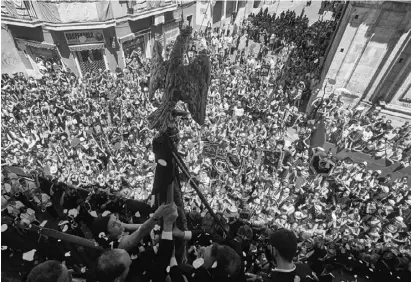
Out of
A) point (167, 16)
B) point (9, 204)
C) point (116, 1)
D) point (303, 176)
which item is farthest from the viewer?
point (167, 16)

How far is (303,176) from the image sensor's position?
9242 mm

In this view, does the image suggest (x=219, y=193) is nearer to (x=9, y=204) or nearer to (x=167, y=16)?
(x=9, y=204)

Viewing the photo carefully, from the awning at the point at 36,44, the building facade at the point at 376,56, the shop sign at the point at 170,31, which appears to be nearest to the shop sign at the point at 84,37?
the awning at the point at 36,44

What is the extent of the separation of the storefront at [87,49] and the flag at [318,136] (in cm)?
1570

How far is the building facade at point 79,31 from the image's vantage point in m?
15.0

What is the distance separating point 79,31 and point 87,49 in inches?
51.7

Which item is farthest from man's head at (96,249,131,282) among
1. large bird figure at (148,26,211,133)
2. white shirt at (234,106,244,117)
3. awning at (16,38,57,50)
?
awning at (16,38,57,50)

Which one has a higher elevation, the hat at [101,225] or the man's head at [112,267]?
the man's head at [112,267]

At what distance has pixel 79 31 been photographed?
16.1m

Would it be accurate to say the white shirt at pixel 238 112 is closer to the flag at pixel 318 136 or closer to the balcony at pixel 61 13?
the flag at pixel 318 136

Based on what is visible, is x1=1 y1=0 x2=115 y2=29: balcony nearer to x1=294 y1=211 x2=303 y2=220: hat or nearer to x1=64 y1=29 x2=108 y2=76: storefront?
x1=64 y1=29 x2=108 y2=76: storefront

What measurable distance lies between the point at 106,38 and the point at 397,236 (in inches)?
772

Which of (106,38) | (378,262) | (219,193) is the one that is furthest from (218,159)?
(106,38)

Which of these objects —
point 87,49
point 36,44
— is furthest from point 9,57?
point 87,49
